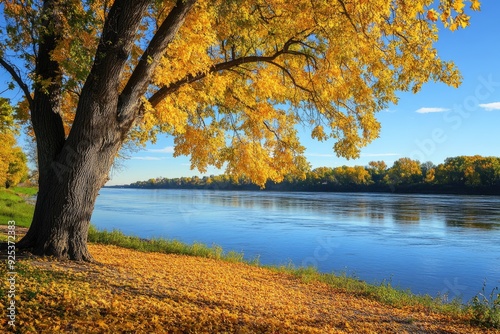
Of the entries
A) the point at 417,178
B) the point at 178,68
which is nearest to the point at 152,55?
the point at 178,68

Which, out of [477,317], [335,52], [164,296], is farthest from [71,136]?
[477,317]

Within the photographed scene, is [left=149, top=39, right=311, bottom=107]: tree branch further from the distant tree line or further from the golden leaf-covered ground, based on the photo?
the distant tree line

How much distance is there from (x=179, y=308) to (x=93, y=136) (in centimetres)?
351

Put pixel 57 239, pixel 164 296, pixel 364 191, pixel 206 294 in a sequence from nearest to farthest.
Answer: pixel 164 296 < pixel 206 294 < pixel 57 239 < pixel 364 191

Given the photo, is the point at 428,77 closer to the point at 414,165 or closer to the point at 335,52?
the point at 335,52

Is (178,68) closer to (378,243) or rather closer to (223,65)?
(223,65)

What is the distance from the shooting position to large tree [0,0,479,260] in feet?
23.2

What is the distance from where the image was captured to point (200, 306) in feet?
18.3

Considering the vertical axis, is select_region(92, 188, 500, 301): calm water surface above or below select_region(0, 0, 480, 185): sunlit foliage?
below

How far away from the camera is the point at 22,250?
7.18m

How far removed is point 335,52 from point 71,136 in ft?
19.0

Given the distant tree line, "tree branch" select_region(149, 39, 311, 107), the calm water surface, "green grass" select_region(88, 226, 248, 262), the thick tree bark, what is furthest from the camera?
the distant tree line

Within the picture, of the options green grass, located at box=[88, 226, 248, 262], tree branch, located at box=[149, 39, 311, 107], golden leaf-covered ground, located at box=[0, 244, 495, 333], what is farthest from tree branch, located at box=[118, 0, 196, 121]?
green grass, located at box=[88, 226, 248, 262]

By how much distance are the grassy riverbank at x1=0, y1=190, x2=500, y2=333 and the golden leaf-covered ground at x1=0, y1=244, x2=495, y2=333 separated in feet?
0.04
